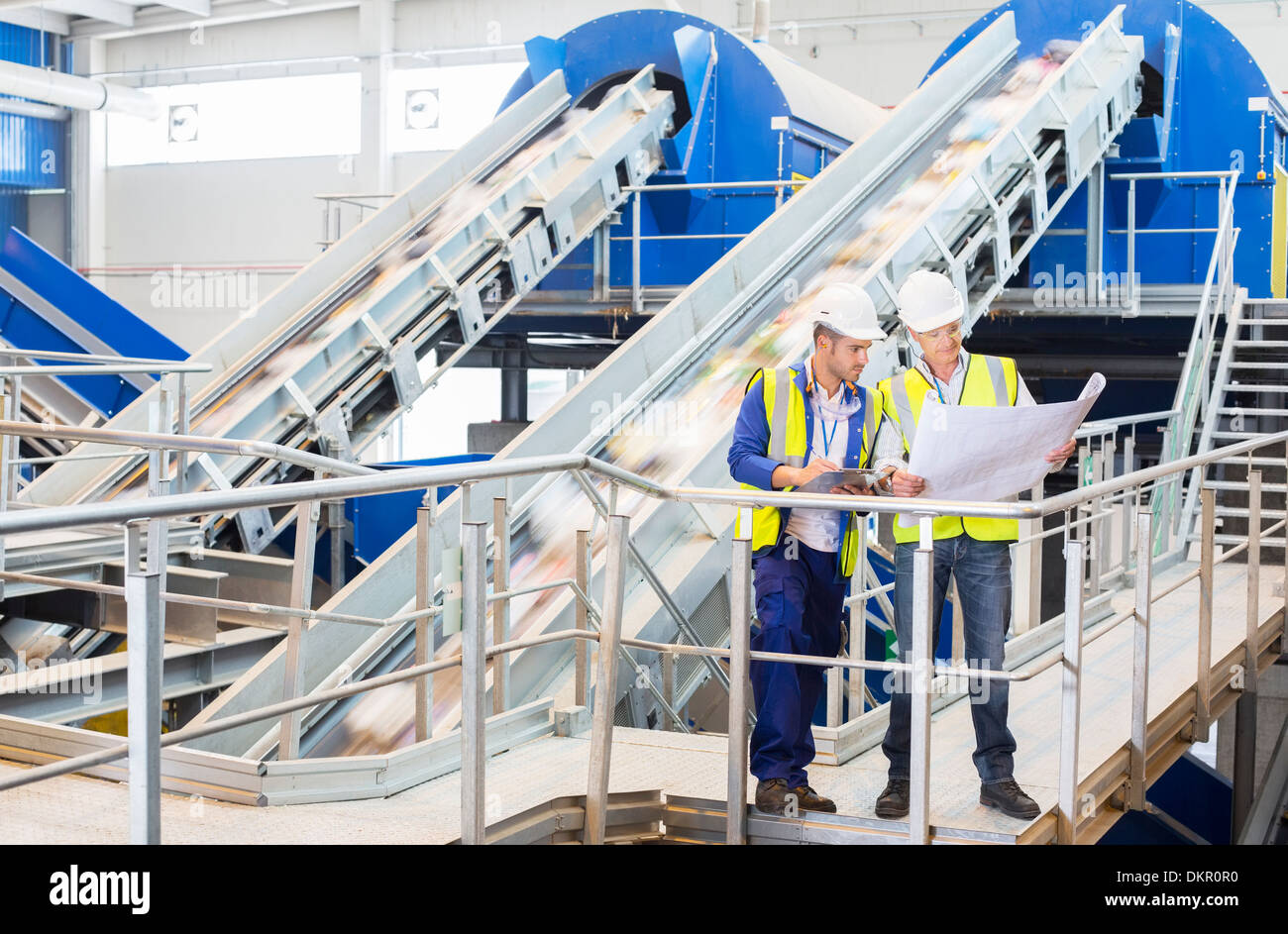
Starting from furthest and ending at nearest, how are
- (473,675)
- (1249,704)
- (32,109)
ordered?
(32,109), (1249,704), (473,675)

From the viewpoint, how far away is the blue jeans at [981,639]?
142 inches

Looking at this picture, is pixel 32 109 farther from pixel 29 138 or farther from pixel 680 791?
pixel 680 791

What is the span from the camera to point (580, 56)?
11.1 meters

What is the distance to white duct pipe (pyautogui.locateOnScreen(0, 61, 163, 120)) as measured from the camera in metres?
19.0

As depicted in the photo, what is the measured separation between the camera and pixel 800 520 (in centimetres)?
374

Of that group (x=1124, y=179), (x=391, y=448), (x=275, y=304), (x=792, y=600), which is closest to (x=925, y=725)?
(x=792, y=600)

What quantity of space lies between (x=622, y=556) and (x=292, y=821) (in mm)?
1094

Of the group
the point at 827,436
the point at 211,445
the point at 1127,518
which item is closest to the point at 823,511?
the point at 827,436

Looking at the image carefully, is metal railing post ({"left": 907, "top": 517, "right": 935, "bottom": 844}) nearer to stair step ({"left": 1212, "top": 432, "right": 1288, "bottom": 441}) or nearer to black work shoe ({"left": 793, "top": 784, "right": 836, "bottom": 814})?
black work shoe ({"left": 793, "top": 784, "right": 836, "bottom": 814})

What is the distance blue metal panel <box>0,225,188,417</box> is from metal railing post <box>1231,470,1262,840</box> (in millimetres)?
7947

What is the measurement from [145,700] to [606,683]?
1508 millimetres

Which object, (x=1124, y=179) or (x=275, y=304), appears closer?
(x=275, y=304)

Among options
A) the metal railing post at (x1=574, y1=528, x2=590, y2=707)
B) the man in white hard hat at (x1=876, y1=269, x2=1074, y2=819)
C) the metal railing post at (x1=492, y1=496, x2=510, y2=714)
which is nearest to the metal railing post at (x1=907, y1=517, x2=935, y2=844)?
the man in white hard hat at (x1=876, y1=269, x2=1074, y2=819)
